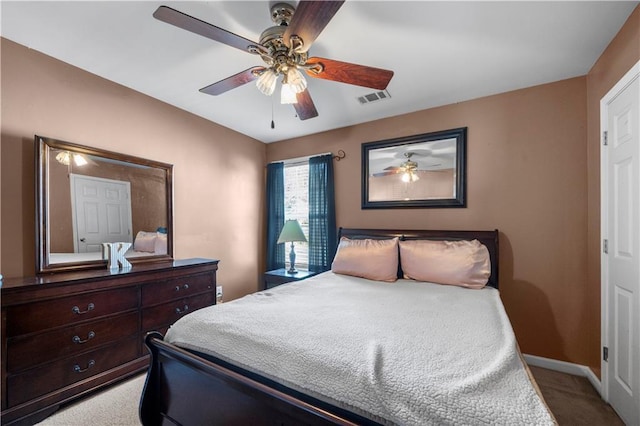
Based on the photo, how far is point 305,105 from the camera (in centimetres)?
216

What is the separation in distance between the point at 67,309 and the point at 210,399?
1.46m

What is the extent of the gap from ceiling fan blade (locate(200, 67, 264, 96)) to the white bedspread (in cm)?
151

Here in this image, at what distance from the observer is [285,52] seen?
1.63m

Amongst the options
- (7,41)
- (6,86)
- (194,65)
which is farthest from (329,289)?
(7,41)

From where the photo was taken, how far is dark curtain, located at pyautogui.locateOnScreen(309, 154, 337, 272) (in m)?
3.61

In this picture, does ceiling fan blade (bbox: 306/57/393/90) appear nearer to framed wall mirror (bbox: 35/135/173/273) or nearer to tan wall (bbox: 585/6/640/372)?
tan wall (bbox: 585/6/640/372)

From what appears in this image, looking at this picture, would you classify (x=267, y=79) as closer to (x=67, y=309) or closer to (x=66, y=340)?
(x=67, y=309)

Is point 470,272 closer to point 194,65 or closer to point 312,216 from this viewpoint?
point 312,216

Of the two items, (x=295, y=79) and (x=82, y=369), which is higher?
(x=295, y=79)

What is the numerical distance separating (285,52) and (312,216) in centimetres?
237

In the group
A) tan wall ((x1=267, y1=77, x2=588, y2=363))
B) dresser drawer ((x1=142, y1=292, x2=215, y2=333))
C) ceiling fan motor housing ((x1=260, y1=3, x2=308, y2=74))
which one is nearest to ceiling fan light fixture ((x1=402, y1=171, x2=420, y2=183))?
tan wall ((x1=267, y1=77, x2=588, y2=363))

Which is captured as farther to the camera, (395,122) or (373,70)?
(395,122)

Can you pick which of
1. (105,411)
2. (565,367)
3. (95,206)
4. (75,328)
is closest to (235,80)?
(95,206)

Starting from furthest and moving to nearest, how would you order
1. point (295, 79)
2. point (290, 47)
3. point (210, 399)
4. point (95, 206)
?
point (95, 206) < point (295, 79) < point (290, 47) < point (210, 399)
